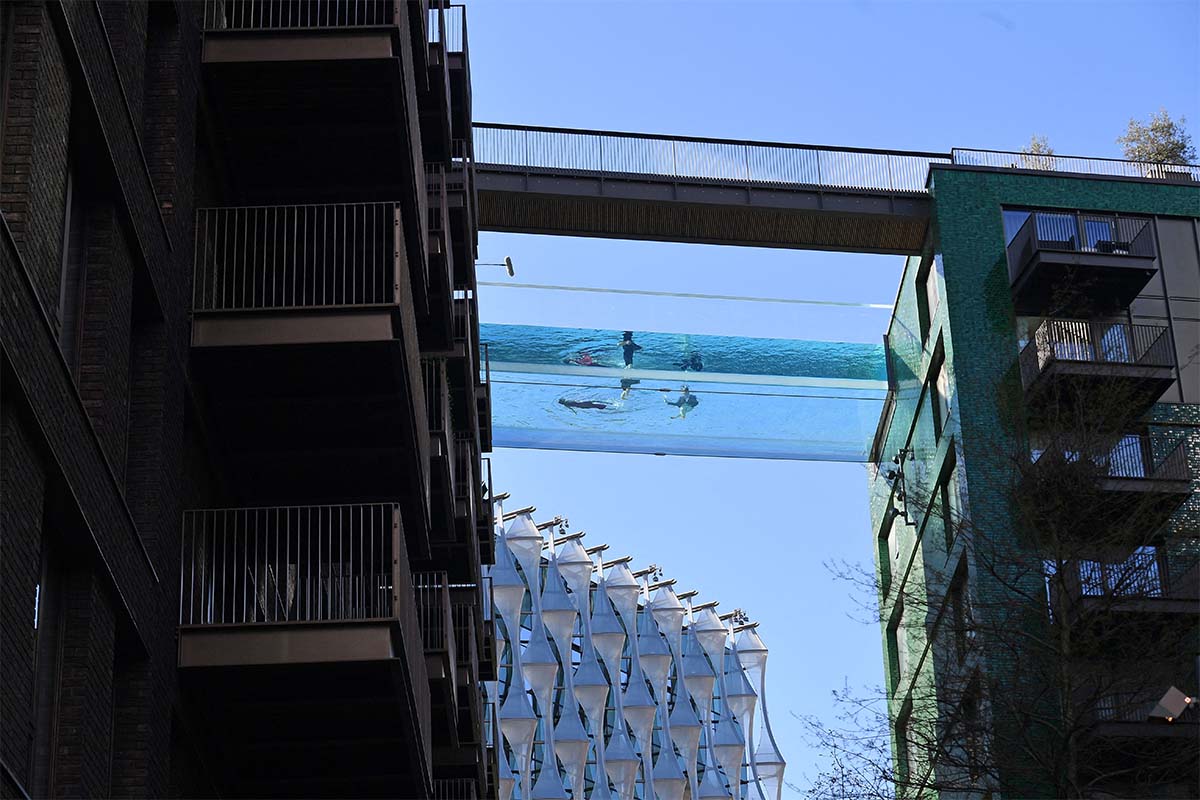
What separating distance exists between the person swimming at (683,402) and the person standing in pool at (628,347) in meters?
1.21

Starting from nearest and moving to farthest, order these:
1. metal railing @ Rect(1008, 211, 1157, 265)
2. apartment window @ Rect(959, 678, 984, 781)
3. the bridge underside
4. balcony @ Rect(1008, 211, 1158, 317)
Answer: apartment window @ Rect(959, 678, 984, 781) → balcony @ Rect(1008, 211, 1158, 317) → metal railing @ Rect(1008, 211, 1157, 265) → the bridge underside

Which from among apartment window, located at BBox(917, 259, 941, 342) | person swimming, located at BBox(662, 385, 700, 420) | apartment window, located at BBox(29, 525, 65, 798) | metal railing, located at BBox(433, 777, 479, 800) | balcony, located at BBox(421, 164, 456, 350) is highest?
apartment window, located at BBox(917, 259, 941, 342)

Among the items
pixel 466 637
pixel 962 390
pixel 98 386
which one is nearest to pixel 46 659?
pixel 98 386

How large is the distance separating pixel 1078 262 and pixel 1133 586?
23.1 feet

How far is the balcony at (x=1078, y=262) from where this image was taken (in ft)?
131

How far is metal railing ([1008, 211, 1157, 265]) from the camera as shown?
41.0 m

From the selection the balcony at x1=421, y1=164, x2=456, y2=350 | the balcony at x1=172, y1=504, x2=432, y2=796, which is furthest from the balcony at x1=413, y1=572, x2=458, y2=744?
the balcony at x1=421, y1=164, x2=456, y2=350

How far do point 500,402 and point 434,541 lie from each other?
51.8 ft

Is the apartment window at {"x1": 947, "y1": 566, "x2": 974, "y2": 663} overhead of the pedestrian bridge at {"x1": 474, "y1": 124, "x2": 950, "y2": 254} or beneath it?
beneath

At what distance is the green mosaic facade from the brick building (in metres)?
17.3

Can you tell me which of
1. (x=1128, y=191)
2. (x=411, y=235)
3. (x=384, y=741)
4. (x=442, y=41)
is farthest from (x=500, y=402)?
(x=384, y=741)

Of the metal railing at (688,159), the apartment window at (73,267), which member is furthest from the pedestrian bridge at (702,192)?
the apartment window at (73,267)

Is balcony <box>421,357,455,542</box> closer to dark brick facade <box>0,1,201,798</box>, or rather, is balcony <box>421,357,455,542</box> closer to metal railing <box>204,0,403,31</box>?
metal railing <box>204,0,403,31</box>

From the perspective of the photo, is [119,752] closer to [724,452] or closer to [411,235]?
[411,235]
